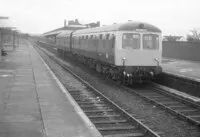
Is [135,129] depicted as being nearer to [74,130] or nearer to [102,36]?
[74,130]

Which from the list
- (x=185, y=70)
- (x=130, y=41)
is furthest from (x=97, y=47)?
(x=185, y=70)

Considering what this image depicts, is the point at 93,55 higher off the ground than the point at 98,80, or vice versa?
the point at 93,55

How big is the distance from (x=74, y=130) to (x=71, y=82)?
10.0m

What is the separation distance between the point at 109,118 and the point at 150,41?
7.11 meters

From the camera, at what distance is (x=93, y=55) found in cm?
2006

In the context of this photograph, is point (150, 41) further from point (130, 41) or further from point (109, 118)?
point (109, 118)

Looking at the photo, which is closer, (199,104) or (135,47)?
(199,104)

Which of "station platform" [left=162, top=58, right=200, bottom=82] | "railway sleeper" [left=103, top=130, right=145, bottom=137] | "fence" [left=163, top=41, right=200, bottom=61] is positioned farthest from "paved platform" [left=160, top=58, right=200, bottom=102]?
"fence" [left=163, top=41, right=200, bottom=61]

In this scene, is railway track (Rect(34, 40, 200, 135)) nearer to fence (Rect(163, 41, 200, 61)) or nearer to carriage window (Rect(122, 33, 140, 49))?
carriage window (Rect(122, 33, 140, 49))

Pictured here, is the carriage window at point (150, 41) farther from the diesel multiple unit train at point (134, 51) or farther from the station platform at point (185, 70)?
the station platform at point (185, 70)

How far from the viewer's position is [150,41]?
15898 mm

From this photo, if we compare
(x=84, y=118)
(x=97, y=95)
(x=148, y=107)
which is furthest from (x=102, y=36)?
(x=84, y=118)

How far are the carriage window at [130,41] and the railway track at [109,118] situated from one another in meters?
2.90

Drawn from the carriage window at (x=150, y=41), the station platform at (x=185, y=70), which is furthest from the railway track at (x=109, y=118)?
the station platform at (x=185, y=70)
